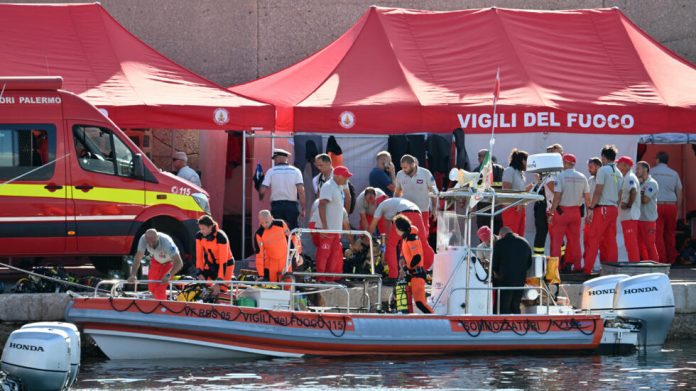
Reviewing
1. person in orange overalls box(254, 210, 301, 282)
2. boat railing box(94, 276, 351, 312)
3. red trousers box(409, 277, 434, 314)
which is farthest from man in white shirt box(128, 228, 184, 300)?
red trousers box(409, 277, 434, 314)

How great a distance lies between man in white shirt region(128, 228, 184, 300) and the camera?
1598 centimetres

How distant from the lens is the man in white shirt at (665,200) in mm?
20781

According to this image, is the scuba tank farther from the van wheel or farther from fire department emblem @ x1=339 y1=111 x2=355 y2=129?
fire department emblem @ x1=339 y1=111 x2=355 y2=129

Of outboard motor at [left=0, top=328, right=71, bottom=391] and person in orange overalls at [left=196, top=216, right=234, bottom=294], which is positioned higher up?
person in orange overalls at [left=196, top=216, right=234, bottom=294]

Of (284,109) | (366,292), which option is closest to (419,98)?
(284,109)

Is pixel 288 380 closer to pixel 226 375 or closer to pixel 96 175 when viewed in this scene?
pixel 226 375

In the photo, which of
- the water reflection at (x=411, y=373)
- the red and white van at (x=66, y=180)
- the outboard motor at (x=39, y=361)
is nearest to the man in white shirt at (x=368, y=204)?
the red and white van at (x=66, y=180)

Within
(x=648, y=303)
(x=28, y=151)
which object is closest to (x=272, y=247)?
(x=28, y=151)

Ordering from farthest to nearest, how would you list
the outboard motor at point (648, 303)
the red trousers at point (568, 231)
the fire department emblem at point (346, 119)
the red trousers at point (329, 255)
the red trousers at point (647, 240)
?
the fire department emblem at point (346, 119)
the red trousers at point (647, 240)
the red trousers at point (568, 231)
the red trousers at point (329, 255)
the outboard motor at point (648, 303)

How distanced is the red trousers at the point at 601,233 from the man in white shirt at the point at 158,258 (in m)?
5.72

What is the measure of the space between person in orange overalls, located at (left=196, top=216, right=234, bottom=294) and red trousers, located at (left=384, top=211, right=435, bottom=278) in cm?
229

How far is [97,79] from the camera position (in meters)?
19.8

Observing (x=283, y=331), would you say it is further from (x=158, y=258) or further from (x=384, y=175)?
(x=384, y=175)

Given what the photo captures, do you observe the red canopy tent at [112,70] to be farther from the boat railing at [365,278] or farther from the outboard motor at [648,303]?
the outboard motor at [648,303]
